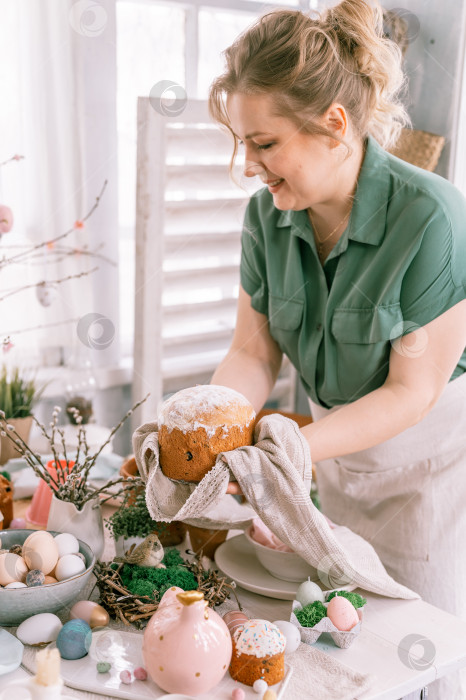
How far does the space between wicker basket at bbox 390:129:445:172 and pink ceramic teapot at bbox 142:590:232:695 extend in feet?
5.70

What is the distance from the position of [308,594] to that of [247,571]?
0.18 m

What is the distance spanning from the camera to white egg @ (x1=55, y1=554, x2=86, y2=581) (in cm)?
110

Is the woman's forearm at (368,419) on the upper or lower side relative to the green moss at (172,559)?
upper

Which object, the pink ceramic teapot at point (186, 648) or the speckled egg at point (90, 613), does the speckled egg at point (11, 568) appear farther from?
the pink ceramic teapot at point (186, 648)

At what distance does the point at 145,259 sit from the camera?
238 cm

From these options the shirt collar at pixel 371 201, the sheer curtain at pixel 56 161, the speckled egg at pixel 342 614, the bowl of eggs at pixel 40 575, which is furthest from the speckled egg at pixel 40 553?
the sheer curtain at pixel 56 161

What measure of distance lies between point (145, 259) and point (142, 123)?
1.40 feet

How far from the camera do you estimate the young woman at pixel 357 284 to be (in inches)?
51.3

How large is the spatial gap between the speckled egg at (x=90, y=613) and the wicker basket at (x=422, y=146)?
171 centimetres

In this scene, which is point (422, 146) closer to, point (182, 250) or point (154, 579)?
point (182, 250)

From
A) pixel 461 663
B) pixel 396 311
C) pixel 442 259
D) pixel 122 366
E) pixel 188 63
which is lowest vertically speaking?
pixel 122 366


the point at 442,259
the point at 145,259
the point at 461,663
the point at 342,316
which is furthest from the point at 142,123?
the point at 461,663

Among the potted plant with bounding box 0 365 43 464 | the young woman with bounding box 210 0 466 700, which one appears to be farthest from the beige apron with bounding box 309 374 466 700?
the potted plant with bounding box 0 365 43 464

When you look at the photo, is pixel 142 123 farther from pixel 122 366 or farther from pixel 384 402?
pixel 384 402
